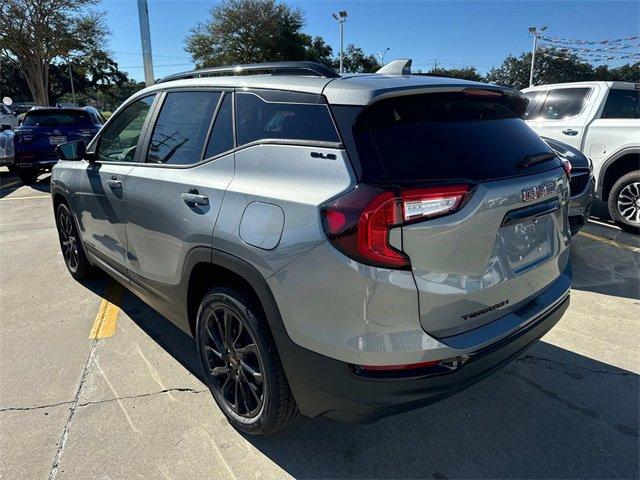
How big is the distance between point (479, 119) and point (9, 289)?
4.61 metres

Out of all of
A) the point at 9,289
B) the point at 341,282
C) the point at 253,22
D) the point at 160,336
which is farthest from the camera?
the point at 253,22

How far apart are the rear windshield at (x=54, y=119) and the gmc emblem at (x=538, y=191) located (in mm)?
11108

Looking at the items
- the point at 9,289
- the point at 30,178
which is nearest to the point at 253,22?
the point at 30,178

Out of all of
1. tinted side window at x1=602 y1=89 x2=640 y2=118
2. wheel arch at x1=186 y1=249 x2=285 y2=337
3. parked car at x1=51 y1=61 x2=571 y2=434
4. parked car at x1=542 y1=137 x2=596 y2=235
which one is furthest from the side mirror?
tinted side window at x1=602 y1=89 x2=640 y2=118

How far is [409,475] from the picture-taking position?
88.9 inches

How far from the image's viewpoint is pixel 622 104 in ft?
22.4

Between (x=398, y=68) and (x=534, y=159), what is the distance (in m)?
0.93

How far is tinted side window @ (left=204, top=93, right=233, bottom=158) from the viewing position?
2.54 meters

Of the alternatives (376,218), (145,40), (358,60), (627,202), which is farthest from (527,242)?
(358,60)

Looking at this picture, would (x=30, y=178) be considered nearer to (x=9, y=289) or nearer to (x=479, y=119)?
(x=9, y=289)

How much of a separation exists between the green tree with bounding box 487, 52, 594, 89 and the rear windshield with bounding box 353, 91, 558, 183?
64018 millimetres

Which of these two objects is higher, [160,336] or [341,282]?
[341,282]

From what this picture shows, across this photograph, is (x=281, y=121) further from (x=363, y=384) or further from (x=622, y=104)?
(x=622, y=104)

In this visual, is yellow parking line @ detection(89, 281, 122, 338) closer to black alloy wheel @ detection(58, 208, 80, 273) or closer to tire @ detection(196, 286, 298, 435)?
black alloy wheel @ detection(58, 208, 80, 273)
